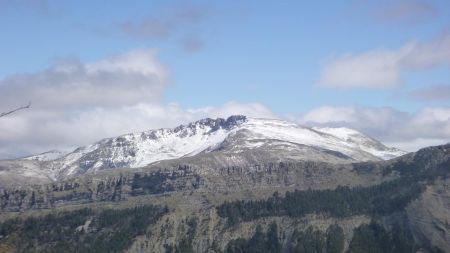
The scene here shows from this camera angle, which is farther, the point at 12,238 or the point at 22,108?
the point at 12,238

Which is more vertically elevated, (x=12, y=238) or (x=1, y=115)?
(x=1, y=115)

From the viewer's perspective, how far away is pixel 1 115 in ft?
125

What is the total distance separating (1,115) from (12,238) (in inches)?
803

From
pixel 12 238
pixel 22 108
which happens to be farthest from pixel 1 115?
pixel 12 238

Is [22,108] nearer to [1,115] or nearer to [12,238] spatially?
[1,115]

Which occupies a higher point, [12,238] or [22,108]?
[22,108]

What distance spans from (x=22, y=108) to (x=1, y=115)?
1.23m

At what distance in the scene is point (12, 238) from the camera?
55219mm

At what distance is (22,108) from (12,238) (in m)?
20.7

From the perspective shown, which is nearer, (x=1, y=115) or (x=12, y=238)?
(x=1, y=115)
